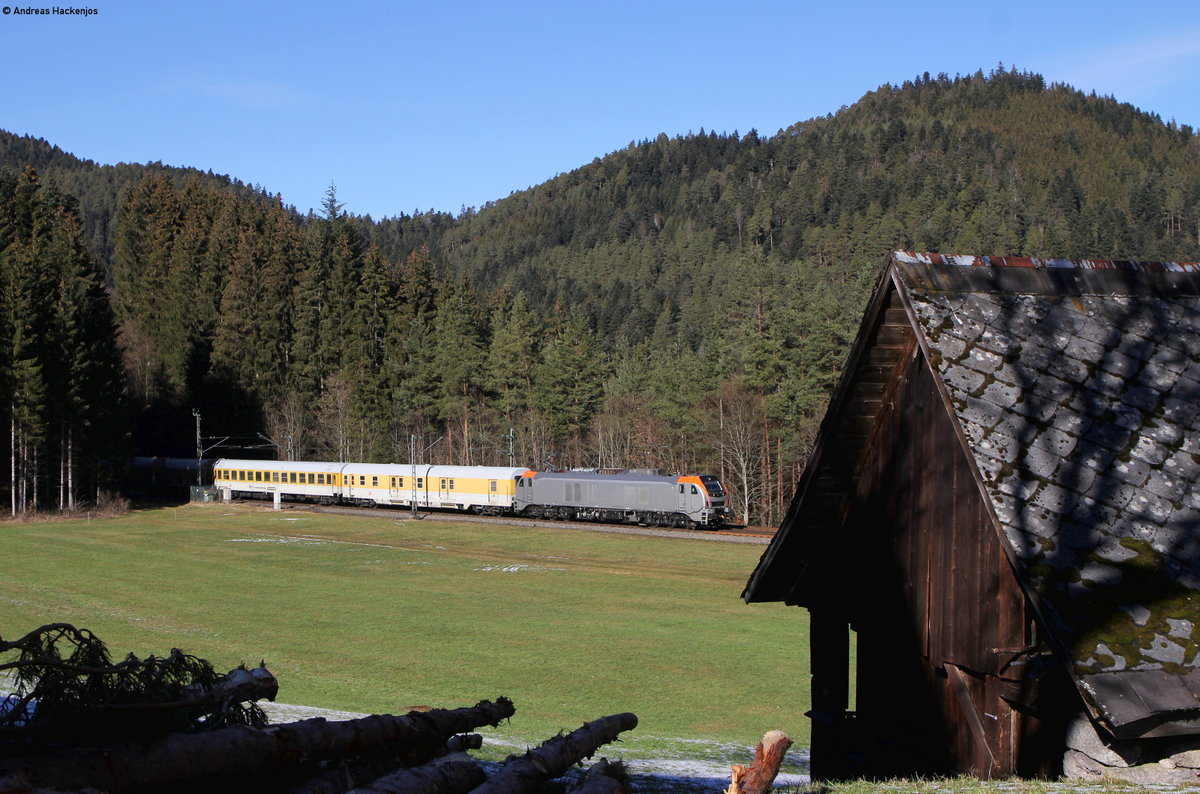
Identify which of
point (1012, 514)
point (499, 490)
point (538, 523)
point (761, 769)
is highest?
point (1012, 514)

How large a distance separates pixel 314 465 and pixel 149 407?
36801 millimetres

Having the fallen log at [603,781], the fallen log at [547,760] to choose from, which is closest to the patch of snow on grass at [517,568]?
the fallen log at [547,760]

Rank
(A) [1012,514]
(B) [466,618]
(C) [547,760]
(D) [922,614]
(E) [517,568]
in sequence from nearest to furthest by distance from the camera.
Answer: (A) [1012,514]
(C) [547,760]
(D) [922,614]
(B) [466,618]
(E) [517,568]

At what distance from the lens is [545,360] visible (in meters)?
85.8

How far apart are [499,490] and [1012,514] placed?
5245 centimetres

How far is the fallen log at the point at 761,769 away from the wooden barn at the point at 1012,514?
122 cm

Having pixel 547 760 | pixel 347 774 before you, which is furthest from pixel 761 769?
pixel 347 774

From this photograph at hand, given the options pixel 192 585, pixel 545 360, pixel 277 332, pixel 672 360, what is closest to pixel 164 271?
pixel 277 332

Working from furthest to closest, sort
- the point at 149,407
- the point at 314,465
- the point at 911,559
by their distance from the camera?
the point at 149,407 < the point at 314,465 < the point at 911,559

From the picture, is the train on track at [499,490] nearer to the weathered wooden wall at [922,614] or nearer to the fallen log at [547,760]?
the weathered wooden wall at [922,614]

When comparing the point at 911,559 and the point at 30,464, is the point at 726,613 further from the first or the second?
the point at 30,464

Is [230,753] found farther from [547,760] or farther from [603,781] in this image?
[547,760]

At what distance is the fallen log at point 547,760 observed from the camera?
5.60 m

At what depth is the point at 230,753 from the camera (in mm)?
4797
